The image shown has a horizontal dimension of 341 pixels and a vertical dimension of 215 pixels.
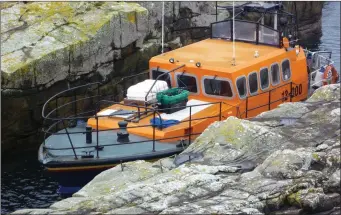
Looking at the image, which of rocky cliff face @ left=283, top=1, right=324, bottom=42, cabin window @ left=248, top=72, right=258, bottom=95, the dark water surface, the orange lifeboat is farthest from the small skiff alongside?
rocky cliff face @ left=283, top=1, right=324, bottom=42

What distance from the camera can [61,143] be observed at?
1612 centimetres

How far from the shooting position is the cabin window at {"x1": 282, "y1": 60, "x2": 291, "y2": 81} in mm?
18328

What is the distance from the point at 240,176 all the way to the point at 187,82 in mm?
5883

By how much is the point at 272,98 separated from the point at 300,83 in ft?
4.12

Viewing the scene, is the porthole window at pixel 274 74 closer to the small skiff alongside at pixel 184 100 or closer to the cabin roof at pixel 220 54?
the small skiff alongside at pixel 184 100

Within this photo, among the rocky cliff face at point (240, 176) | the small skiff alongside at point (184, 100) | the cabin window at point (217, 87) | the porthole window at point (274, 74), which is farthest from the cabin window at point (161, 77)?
the rocky cliff face at point (240, 176)

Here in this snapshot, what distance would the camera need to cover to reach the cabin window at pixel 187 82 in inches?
682

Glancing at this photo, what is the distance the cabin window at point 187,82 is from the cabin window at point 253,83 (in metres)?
1.21

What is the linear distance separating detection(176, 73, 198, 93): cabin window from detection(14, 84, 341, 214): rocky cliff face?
3.12 m

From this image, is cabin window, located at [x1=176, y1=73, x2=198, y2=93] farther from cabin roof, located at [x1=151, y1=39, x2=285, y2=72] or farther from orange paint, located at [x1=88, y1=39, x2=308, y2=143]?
cabin roof, located at [x1=151, y1=39, x2=285, y2=72]

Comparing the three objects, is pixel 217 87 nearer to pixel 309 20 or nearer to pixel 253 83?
pixel 253 83

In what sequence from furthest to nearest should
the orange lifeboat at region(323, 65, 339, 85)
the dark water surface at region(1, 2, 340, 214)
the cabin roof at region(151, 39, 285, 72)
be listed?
the orange lifeboat at region(323, 65, 339, 85)
the cabin roof at region(151, 39, 285, 72)
the dark water surface at region(1, 2, 340, 214)

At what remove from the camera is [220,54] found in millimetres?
18109

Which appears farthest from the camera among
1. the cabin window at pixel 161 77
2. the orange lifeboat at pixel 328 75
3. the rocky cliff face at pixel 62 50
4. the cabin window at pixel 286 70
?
the orange lifeboat at pixel 328 75
